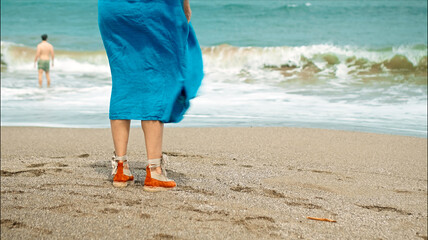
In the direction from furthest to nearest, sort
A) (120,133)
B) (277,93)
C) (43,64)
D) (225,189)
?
1. (43,64)
2. (277,93)
3. (225,189)
4. (120,133)

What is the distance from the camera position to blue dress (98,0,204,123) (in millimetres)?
3041

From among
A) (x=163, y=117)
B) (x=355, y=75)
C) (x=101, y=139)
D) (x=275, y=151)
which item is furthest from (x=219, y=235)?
(x=355, y=75)

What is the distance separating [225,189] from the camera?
3.36m

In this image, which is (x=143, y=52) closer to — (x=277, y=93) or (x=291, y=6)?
(x=277, y=93)

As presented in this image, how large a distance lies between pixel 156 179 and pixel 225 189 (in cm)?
49

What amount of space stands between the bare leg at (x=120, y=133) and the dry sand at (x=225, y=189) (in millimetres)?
270

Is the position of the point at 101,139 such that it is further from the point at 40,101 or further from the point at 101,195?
the point at 40,101

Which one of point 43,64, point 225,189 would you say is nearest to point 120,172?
point 225,189

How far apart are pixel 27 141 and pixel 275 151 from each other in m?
2.68

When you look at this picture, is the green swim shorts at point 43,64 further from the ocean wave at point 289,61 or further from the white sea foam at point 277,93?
the ocean wave at point 289,61

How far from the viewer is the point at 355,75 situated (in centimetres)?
1446

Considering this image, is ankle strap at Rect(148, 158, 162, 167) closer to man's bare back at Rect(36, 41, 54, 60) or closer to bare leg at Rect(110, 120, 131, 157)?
bare leg at Rect(110, 120, 131, 157)

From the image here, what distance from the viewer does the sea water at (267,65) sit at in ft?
24.8

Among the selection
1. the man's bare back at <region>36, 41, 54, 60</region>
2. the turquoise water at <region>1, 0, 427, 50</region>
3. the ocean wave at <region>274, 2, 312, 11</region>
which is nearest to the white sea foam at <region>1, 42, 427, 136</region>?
the man's bare back at <region>36, 41, 54, 60</region>
